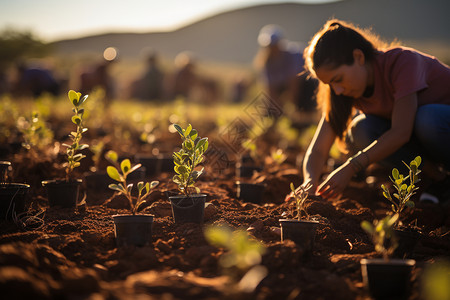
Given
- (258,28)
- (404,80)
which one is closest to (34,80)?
(404,80)

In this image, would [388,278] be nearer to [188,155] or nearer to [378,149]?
[188,155]

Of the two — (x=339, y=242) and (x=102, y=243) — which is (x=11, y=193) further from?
(x=339, y=242)

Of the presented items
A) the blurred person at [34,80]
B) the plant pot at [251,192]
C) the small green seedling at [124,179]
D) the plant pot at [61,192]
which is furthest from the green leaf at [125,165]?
the blurred person at [34,80]

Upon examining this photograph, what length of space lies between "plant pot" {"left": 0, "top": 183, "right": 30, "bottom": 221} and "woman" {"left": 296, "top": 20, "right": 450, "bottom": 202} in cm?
161

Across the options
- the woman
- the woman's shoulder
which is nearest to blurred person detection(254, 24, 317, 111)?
the woman

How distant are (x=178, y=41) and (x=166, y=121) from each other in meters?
90.5

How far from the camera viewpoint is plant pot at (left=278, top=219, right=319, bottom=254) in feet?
6.35

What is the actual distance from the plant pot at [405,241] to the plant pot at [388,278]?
0.47m

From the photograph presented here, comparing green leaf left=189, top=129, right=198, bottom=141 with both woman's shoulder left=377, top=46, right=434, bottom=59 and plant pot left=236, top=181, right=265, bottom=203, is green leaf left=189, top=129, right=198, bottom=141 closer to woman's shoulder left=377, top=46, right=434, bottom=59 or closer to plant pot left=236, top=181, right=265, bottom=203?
plant pot left=236, top=181, right=265, bottom=203

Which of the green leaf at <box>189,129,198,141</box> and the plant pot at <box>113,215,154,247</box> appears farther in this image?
the green leaf at <box>189,129,198,141</box>

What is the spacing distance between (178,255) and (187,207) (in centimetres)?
46

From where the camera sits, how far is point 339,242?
219 centimetres

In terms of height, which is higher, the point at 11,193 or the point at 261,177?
the point at 11,193

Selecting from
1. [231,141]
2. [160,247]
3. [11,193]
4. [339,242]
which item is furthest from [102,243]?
[231,141]
